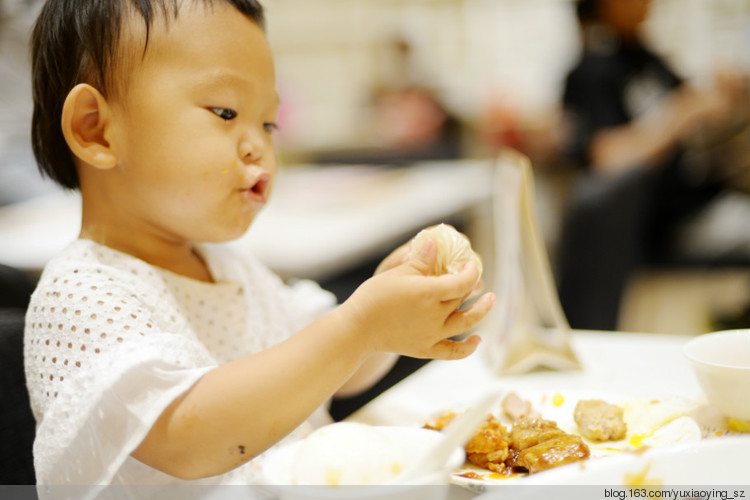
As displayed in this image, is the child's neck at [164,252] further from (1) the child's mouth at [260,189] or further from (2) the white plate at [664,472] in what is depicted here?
(2) the white plate at [664,472]

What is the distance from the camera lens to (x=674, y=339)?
110cm

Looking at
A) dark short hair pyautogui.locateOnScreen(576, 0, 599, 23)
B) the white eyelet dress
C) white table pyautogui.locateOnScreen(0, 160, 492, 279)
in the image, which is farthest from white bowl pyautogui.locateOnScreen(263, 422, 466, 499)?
dark short hair pyautogui.locateOnScreen(576, 0, 599, 23)

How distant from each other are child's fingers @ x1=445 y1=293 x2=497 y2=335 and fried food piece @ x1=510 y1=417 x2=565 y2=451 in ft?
0.43

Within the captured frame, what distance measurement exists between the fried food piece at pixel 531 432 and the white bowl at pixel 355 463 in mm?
165

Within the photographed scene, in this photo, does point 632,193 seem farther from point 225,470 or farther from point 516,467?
point 225,470

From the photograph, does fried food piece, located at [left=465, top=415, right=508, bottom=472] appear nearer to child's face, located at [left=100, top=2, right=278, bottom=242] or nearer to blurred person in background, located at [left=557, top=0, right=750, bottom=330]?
child's face, located at [left=100, top=2, right=278, bottom=242]

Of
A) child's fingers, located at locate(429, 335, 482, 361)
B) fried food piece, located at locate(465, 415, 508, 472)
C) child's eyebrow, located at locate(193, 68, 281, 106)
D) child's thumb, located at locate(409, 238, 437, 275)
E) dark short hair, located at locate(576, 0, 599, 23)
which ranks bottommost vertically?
fried food piece, located at locate(465, 415, 508, 472)

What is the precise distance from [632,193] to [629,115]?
0.75 meters

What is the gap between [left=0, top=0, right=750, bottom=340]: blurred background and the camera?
9.08 feet

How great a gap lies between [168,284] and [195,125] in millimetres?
196

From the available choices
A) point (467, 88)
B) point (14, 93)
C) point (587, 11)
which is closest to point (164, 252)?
point (14, 93)

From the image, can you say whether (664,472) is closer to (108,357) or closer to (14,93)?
(108,357)

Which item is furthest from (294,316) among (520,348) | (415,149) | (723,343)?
(415,149)

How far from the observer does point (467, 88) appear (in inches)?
208
